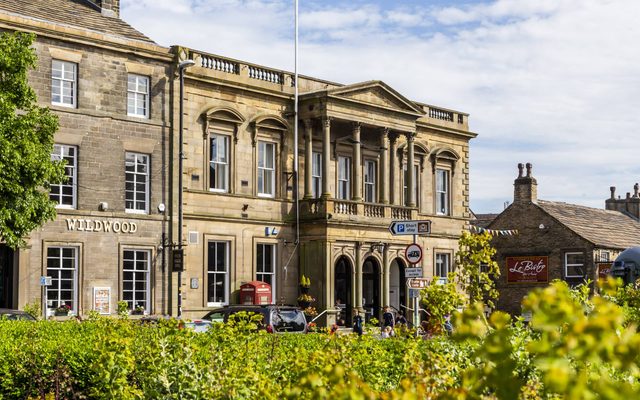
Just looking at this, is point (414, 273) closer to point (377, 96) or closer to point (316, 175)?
point (316, 175)

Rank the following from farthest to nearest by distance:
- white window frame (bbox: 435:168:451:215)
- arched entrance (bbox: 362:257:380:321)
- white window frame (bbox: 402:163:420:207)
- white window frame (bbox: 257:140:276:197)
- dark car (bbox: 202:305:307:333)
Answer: white window frame (bbox: 435:168:451:215)
white window frame (bbox: 402:163:420:207)
arched entrance (bbox: 362:257:380:321)
white window frame (bbox: 257:140:276:197)
dark car (bbox: 202:305:307:333)

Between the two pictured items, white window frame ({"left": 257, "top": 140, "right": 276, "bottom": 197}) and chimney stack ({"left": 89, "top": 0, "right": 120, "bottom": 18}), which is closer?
chimney stack ({"left": 89, "top": 0, "right": 120, "bottom": 18})

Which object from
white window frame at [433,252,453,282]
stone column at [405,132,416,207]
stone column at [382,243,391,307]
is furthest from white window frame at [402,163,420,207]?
stone column at [382,243,391,307]

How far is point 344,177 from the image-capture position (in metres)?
45.4

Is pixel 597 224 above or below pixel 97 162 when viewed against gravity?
below

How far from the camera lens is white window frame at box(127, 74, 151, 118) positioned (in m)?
36.8

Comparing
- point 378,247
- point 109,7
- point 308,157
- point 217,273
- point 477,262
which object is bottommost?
point 217,273

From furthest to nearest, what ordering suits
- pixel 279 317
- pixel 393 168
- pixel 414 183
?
pixel 414 183
pixel 393 168
pixel 279 317

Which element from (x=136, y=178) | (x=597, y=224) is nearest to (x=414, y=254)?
(x=136, y=178)

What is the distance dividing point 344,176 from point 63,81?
14.8m

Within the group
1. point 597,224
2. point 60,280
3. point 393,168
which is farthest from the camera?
point 597,224

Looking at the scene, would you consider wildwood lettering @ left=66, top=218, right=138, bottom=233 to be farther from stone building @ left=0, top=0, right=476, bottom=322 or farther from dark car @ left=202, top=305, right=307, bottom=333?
dark car @ left=202, top=305, right=307, bottom=333

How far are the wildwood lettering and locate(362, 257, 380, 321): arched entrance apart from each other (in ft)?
39.6

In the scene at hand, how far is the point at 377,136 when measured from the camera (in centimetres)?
4603
